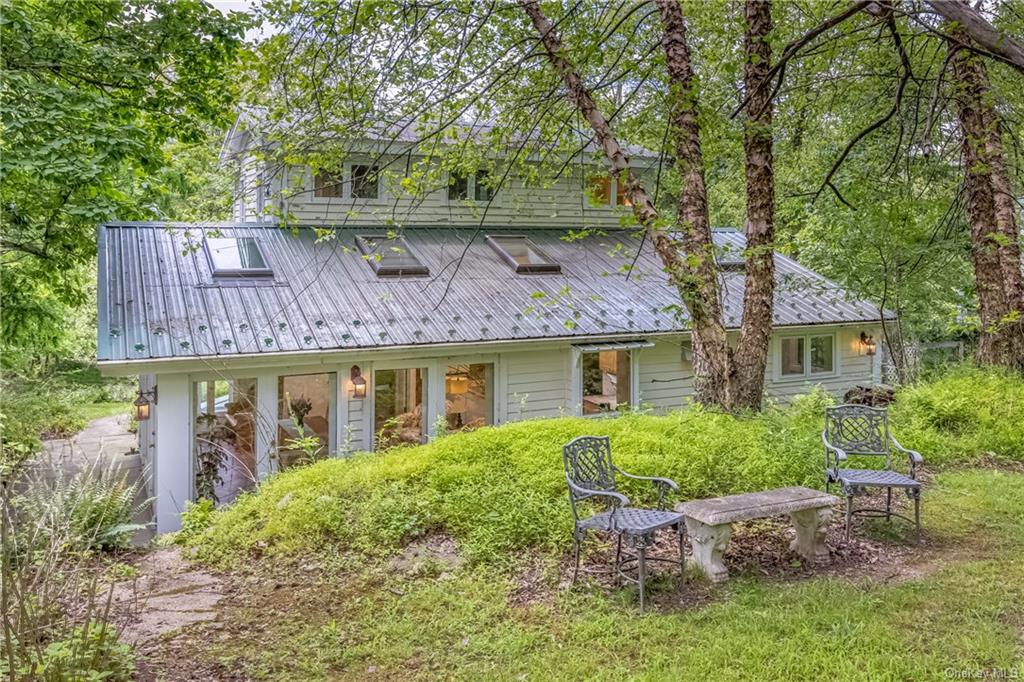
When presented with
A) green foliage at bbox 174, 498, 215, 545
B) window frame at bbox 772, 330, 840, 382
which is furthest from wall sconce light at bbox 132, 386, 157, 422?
window frame at bbox 772, 330, 840, 382

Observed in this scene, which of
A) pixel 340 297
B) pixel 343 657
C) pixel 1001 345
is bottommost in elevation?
pixel 343 657

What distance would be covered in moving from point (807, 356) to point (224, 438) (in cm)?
997

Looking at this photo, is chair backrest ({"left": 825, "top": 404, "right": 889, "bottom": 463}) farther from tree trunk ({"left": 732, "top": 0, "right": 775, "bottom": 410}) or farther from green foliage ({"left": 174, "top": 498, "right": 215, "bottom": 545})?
green foliage ({"left": 174, "top": 498, "right": 215, "bottom": 545})

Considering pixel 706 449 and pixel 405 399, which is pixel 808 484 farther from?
pixel 405 399

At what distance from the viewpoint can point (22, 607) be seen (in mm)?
2754

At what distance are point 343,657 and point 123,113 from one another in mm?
8126

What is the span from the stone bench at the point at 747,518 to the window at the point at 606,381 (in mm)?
5628

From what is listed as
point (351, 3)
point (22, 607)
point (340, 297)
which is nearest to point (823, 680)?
point (22, 607)

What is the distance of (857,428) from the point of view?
6066 mm

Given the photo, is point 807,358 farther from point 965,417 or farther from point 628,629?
point 628,629

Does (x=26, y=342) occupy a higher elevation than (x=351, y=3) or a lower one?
lower

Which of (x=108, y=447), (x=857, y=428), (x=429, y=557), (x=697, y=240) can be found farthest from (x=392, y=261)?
(x=108, y=447)

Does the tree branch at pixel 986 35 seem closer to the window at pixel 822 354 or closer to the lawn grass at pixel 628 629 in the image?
the lawn grass at pixel 628 629

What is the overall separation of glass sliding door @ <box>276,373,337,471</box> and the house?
0.03m
